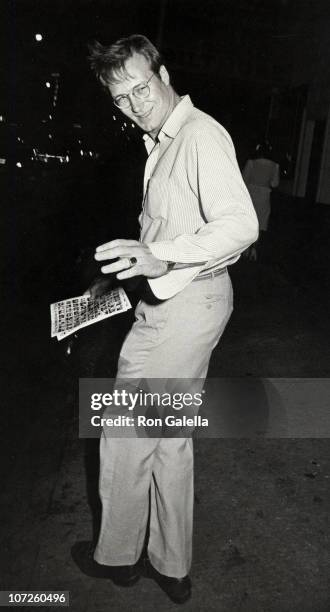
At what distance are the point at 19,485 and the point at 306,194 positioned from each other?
1506 cm

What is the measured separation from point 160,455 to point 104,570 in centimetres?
60

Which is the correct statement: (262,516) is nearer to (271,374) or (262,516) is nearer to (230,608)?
(230,608)


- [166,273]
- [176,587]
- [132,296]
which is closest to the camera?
→ [166,273]

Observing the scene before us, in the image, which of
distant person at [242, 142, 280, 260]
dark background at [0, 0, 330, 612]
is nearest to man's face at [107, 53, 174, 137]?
dark background at [0, 0, 330, 612]

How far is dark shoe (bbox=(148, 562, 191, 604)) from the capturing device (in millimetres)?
2238

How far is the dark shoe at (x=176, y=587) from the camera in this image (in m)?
2.24

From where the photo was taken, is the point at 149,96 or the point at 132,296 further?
the point at 132,296

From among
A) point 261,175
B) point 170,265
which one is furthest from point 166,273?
point 261,175

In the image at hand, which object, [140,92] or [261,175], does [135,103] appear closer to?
[140,92]

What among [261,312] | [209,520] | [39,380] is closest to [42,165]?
[261,312]

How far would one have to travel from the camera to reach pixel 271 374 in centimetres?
479

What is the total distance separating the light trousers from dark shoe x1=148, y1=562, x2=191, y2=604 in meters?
0.03

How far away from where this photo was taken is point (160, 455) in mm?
2098

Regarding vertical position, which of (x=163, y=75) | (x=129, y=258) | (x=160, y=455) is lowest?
(x=160, y=455)
